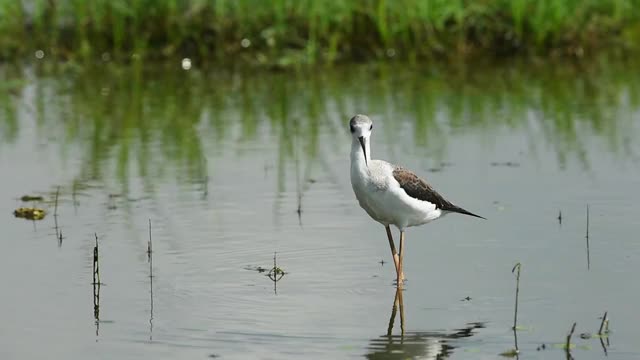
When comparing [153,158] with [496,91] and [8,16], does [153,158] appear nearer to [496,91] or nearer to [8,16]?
[496,91]

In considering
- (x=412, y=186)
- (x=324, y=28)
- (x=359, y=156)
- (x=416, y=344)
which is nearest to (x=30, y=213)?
(x=359, y=156)

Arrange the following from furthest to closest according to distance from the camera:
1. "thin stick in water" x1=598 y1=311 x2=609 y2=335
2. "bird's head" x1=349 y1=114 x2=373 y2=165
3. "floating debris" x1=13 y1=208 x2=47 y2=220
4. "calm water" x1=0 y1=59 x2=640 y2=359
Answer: "floating debris" x1=13 y1=208 x2=47 y2=220 < "bird's head" x1=349 y1=114 x2=373 y2=165 < "calm water" x1=0 y1=59 x2=640 y2=359 < "thin stick in water" x1=598 y1=311 x2=609 y2=335

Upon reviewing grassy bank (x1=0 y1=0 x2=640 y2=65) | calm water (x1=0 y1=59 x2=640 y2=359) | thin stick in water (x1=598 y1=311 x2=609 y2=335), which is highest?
grassy bank (x1=0 y1=0 x2=640 y2=65)

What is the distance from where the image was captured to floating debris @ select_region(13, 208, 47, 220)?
37.1 feet

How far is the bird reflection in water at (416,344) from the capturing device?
7.63 m

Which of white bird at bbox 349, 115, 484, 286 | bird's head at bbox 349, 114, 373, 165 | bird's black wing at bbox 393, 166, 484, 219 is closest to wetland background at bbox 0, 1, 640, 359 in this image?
white bird at bbox 349, 115, 484, 286

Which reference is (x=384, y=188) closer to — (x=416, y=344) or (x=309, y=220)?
(x=416, y=344)

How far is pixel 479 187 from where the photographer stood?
1212cm

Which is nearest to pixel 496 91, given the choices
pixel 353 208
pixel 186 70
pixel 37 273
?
pixel 186 70

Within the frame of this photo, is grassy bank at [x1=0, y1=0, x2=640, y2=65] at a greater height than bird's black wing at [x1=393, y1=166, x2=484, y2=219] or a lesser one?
greater

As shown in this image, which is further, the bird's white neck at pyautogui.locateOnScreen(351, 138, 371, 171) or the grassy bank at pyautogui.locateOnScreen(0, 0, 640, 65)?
the grassy bank at pyautogui.locateOnScreen(0, 0, 640, 65)

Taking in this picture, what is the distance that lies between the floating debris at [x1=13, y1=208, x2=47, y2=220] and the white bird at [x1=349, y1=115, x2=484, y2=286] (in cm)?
316

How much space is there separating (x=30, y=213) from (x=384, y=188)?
11.2 ft

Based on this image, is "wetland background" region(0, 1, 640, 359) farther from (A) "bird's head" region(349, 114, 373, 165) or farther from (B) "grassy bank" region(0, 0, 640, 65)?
(A) "bird's head" region(349, 114, 373, 165)
